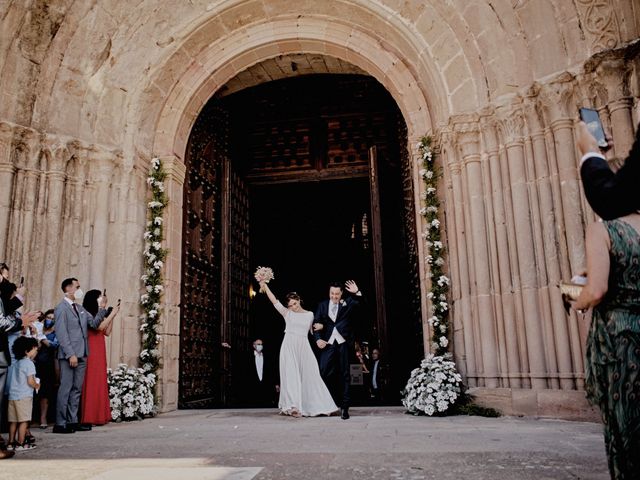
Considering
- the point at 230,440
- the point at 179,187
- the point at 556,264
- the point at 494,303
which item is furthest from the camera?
the point at 179,187

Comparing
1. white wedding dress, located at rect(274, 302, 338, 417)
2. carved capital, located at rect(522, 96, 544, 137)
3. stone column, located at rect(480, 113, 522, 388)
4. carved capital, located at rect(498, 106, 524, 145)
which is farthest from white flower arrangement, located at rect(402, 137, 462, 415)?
carved capital, located at rect(522, 96, 544, 137)

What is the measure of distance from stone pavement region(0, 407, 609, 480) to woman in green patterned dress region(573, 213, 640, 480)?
1.02m

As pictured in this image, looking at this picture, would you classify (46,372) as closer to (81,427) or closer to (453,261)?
(81,427)

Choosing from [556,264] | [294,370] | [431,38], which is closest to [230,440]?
[294,370]

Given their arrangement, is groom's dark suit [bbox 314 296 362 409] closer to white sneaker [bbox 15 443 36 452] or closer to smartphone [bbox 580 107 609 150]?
white sneaker [bbox 15 443 36 452]

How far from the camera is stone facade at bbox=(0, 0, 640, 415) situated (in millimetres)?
6750

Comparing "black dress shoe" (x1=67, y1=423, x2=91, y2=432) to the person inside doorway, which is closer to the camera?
"black dress shoe" (x1=67, y1=423, x2=91, y2=432)

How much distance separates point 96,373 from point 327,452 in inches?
171

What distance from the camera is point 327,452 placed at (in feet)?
13.4

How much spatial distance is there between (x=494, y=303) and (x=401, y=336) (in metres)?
2.92

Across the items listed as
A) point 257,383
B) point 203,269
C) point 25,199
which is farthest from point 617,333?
point 257,383

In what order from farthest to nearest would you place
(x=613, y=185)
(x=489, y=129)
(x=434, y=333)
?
(x=434, y=333)
(x=489, y=129)
(x=613, y=185)

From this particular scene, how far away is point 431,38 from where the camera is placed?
27.8 ft

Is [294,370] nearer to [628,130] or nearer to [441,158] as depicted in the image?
[441,158]
